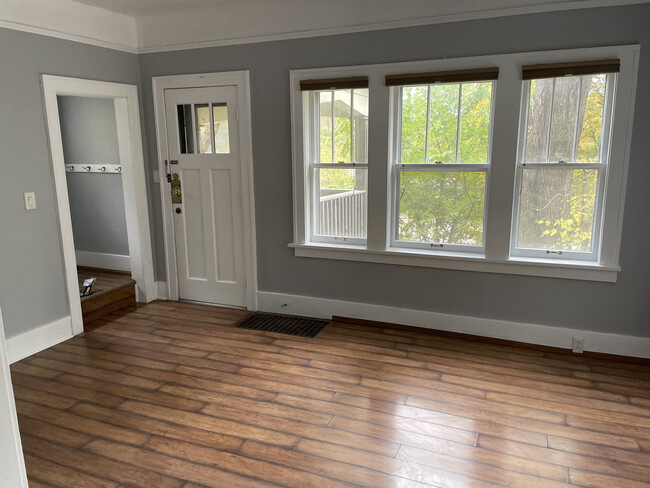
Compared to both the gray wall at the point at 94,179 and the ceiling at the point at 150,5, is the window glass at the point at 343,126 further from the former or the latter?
the gray wall at the point at 94,179

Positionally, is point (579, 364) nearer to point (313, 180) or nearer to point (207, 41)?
point (313, 180)

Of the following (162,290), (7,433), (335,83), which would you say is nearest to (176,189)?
(162,290)

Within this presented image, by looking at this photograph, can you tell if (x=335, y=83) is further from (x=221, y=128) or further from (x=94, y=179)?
(x=94, y=179)

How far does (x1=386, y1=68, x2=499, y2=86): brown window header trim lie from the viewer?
11.0ft

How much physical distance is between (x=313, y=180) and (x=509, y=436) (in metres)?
2.53

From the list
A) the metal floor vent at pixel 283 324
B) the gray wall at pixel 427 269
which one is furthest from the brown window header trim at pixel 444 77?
the metal floor vent at pixel 283 324

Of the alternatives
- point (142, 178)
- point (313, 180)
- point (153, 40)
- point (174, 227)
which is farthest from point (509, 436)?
point (153, 40)

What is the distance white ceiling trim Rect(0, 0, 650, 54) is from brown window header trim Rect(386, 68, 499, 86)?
37 cm

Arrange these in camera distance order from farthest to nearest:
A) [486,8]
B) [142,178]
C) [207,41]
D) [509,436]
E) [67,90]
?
1. [142,178]
2. [207,41]
3. [67,90]
4. [486,8]
5. [509,436]

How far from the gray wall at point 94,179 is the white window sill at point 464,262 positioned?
2.39m

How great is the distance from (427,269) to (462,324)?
1.71 ft

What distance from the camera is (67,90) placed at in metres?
3.75

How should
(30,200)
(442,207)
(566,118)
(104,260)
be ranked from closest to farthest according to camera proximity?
1. (566,118)
2. (30,200)
3. (442,207)
4. (104,260)

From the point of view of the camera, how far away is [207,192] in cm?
447
